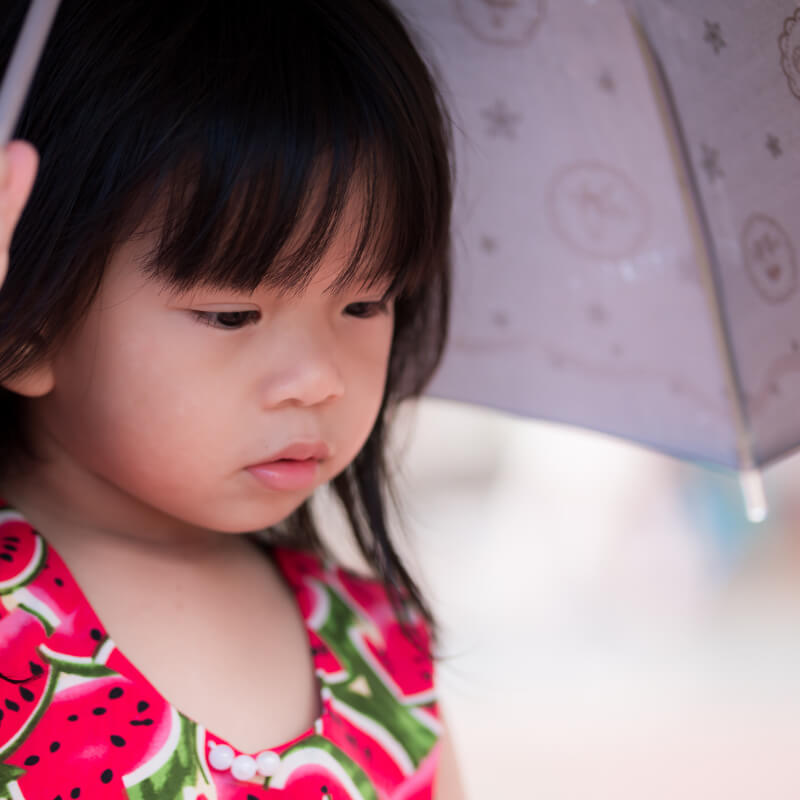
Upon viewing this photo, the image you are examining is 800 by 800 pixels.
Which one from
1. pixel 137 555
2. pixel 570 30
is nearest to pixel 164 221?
pixel 137 555

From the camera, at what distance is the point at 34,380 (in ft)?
2.44

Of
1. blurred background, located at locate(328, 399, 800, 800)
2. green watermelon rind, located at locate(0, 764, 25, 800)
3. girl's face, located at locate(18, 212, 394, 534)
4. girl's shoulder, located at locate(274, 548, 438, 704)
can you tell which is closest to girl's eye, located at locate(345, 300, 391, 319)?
girl's face, located at locate(18, 212, 394, 534)

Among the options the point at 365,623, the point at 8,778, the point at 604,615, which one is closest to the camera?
the point at 8,778

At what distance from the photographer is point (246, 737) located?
30.5 inches

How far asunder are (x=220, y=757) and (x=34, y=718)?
4.9 inches

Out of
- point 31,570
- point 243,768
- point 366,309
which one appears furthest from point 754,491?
point 31,570

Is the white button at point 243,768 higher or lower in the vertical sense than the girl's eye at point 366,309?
lower

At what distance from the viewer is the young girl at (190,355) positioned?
69 cm

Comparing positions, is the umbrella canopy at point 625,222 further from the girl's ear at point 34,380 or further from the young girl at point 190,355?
the girl's ear at point 34,380

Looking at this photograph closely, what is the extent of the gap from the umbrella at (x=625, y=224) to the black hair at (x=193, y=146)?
0.20 meters

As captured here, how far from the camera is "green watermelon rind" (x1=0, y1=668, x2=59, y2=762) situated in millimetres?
685

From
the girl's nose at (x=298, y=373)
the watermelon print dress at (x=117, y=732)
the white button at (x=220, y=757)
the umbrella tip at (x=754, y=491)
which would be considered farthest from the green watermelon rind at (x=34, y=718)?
the umbrella tip at (x=754, y=491)

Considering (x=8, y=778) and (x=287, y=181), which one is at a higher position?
(x=287, y=181)

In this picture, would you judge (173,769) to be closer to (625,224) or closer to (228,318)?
(228,318)
